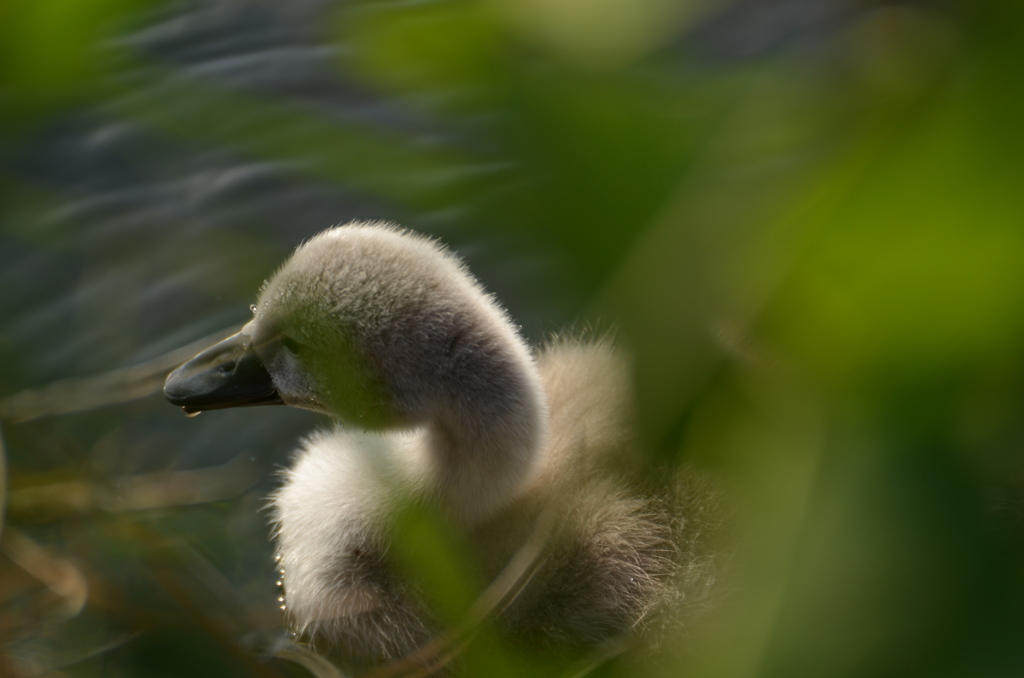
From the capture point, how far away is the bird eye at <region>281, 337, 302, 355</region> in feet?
6.77

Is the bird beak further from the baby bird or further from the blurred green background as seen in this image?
the blurred green background

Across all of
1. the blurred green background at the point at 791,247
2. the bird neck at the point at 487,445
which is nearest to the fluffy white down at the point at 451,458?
the bird neck at the point at 487,445

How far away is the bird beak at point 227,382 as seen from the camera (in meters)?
2.17

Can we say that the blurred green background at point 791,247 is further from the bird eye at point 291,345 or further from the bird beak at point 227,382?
the bird beak at point 227,382

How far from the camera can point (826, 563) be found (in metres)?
0.41

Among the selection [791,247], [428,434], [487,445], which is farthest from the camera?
[428,434]

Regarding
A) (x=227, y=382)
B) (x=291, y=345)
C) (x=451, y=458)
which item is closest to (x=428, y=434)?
(x=451, y=458)

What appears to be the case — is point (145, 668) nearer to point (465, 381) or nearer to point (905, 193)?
point (465, 381)

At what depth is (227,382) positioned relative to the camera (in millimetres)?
2170

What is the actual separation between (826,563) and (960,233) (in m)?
0.15

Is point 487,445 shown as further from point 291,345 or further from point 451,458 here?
point 291,345

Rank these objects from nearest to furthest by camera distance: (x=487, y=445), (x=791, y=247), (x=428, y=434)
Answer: (x=791, y=247) → (x=487, y=445) → (x=428, y=434)

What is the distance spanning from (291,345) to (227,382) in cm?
21

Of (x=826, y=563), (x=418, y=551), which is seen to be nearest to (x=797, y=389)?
(x=826, y=563)
